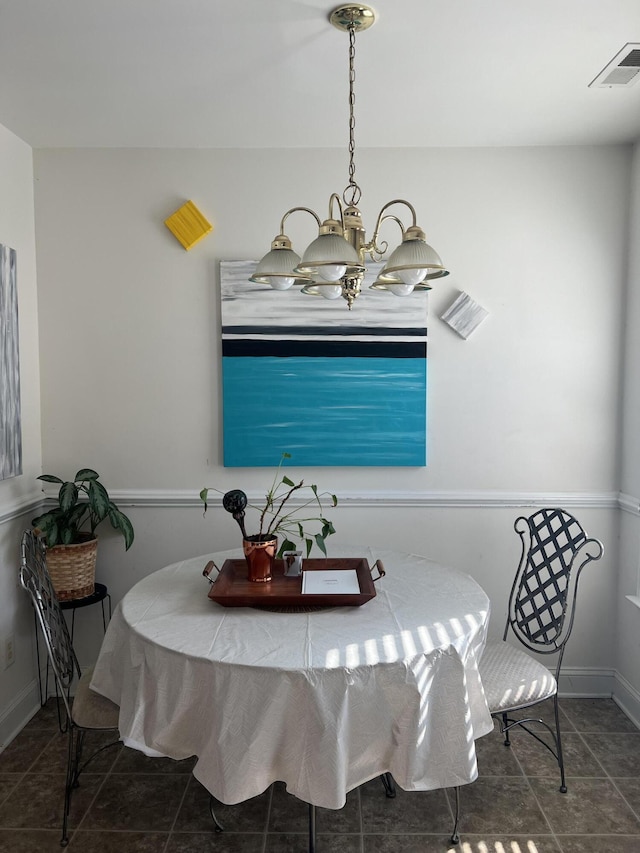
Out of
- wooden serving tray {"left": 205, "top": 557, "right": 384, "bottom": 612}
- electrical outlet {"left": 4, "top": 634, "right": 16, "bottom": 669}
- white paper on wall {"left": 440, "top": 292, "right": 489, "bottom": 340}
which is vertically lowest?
electrical outlet {"left": 4, "top": 634, "right": 16, "bottom": 669}

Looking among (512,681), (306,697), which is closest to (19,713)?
(306,697)

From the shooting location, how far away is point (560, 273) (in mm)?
3137

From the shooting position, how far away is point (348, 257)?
1.84 meters

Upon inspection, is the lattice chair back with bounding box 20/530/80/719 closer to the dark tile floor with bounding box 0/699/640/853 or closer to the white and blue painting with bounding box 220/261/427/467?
the dark tile floor with bounding box 0/699/640/853

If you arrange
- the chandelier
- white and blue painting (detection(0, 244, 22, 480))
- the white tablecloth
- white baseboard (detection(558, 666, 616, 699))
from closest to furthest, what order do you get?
1. the white tablecloth
2. the chandelier
3. white and blue painting (detection(0, 244, 22, 480))
4. white baseboard (detection(558, 666, 616, 699))

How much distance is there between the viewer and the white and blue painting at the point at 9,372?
2785mm

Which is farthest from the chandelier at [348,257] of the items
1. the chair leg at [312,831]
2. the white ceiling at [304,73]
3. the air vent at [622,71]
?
the chair leg at [312,831]

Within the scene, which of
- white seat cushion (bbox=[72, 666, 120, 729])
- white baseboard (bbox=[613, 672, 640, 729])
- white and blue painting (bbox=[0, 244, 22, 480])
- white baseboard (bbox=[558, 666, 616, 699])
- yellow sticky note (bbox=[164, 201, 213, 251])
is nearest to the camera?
white seat cushion (bbox=[72, 666, 120, 729])

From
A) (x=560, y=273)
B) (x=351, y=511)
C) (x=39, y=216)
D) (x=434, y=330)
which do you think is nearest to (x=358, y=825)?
(x=351, y=511)

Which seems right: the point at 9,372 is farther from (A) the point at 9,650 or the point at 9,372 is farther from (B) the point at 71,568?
(A) the point at 9,650

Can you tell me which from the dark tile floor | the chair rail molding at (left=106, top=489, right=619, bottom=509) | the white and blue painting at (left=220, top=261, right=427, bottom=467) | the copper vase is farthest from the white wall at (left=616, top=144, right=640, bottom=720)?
the copper vase

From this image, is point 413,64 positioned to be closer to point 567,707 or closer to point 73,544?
point 73,544

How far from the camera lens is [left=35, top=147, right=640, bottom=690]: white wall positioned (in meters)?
3.11

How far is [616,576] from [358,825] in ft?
5.70
